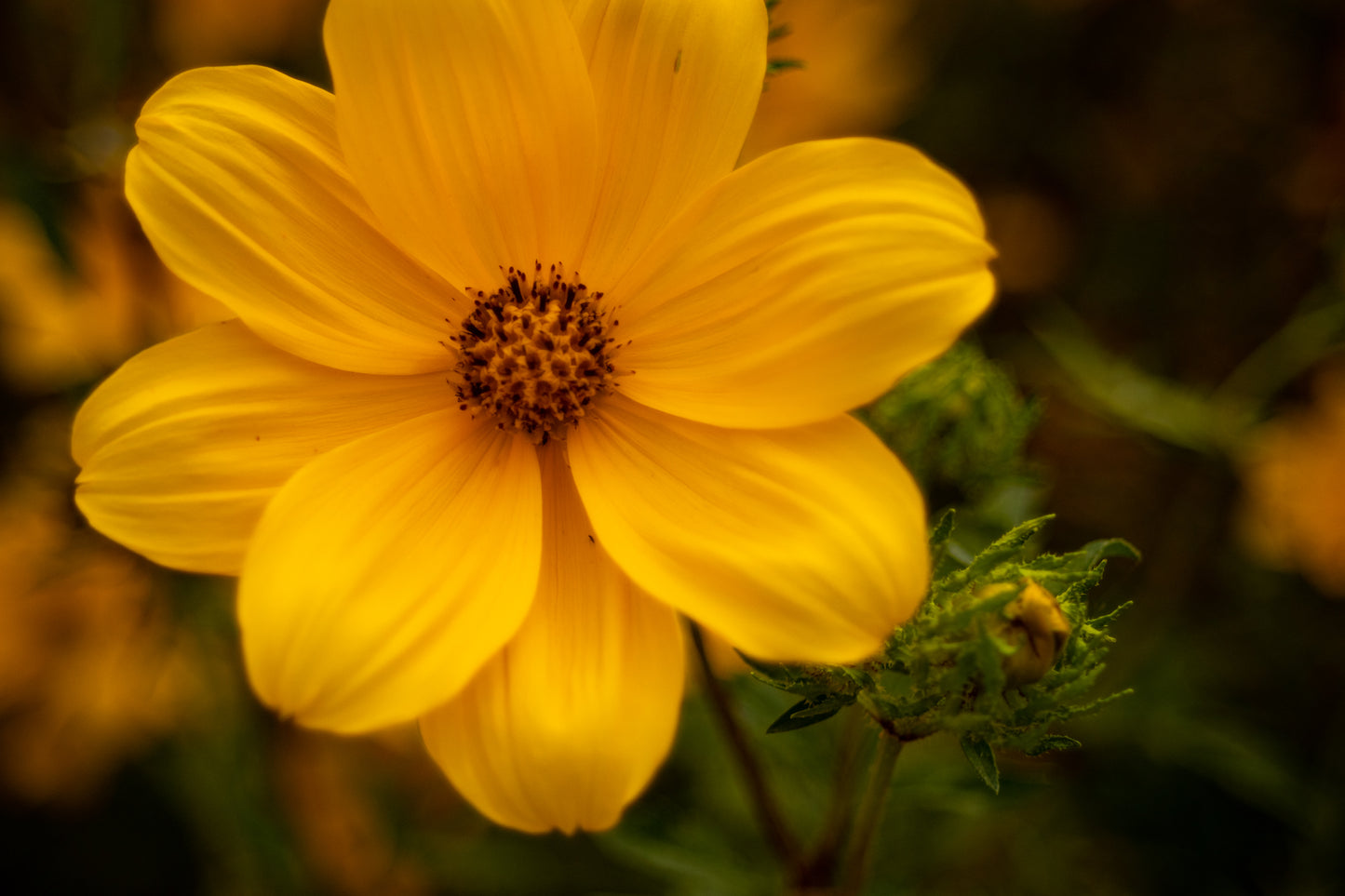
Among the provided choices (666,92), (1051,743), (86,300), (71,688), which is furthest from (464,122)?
(71,688)

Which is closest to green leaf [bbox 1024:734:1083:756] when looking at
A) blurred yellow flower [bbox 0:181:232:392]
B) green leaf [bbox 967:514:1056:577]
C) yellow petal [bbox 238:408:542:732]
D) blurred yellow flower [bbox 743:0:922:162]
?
green leaf [bbox 967:514:1056:577]

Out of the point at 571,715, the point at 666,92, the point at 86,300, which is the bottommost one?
the point at 86,300

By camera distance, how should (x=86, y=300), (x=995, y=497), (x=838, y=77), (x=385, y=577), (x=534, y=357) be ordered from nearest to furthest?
1. (x=385, y=577)
2. (x=534, y=357)
3. (x=995, y=497)
4. (x=86, y=300)
5. (x=838, y=77)

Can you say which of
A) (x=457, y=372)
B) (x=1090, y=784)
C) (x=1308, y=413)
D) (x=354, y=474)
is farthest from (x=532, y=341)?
(x=1308, y=413)

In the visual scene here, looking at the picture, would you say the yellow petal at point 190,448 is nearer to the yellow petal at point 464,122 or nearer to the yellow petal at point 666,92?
the yellow petal at point 464,122

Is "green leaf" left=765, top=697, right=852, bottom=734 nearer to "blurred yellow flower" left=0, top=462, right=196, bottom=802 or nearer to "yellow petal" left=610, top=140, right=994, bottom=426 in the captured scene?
"yellow petal" left=610, top=140, right=994, bottom=426

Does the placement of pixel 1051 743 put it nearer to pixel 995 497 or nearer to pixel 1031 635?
pixel 1031 635
